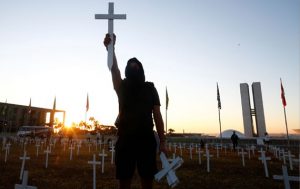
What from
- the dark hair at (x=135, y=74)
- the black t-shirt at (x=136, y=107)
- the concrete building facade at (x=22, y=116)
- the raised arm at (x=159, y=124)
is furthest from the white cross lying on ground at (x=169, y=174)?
the concrete building facade at (x=22, y=116)

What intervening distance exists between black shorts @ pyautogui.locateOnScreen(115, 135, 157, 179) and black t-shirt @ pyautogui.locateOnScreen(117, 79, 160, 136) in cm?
10

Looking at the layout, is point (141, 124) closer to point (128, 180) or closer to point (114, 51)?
point (128, 180)

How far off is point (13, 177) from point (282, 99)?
3179cm

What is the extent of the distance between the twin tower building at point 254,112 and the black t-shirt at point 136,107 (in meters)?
52.8

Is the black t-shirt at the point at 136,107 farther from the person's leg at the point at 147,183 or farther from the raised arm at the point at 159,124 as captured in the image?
the person's leg at the point at 147,183

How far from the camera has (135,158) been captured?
9.71 ft

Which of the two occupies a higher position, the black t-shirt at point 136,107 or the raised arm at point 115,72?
the raised arm at point 115,72

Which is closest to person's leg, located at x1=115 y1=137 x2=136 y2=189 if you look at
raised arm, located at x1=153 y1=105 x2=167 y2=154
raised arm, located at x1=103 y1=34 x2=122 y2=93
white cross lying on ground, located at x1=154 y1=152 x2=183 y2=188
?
white cross lying on ground, located at x1=154 y1=152 x2=183 y2=188

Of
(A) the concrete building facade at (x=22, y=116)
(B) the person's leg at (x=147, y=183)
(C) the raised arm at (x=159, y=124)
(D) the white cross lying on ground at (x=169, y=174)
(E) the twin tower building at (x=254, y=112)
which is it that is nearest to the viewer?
(D) the white cross lying on ground at (x=169, y=174)

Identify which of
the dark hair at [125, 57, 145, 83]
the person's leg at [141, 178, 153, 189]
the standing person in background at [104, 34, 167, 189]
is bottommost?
the person's leg at [141, 178, 153, 189]

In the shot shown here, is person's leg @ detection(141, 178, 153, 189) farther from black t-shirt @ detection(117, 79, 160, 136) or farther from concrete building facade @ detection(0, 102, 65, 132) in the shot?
concrete building facade @ detection(0, 102, 65, 132)

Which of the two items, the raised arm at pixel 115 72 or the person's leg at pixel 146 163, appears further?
the raised arm at pixel 115 72

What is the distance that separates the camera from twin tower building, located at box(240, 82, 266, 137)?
5138 centimetres

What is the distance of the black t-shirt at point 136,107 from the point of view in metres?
2.98
